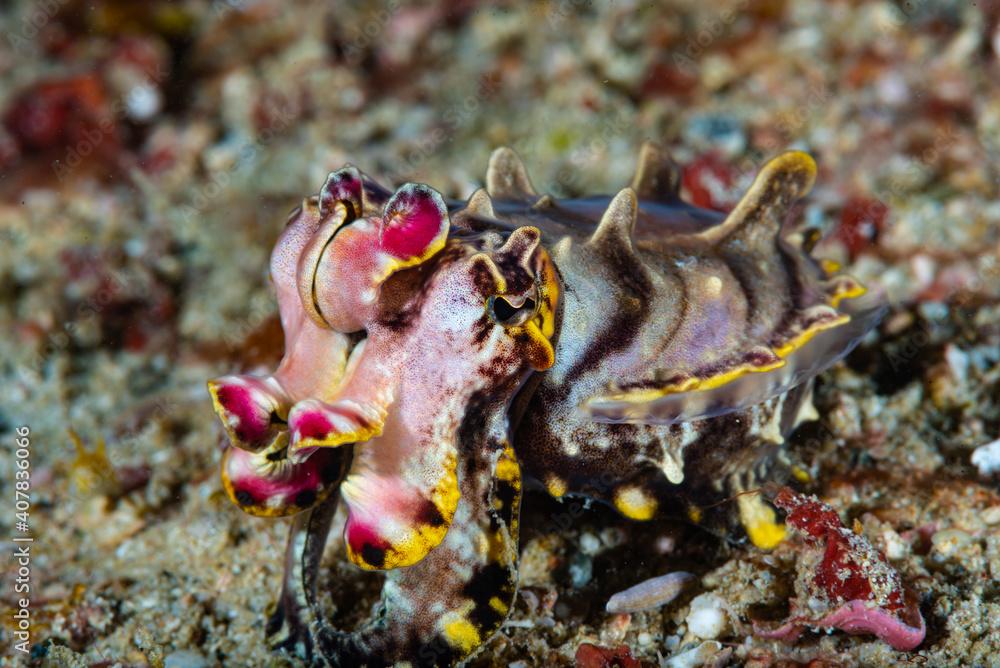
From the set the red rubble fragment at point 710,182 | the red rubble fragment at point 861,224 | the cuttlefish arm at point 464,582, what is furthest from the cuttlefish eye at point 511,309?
the red rubble fragment at point 861,224

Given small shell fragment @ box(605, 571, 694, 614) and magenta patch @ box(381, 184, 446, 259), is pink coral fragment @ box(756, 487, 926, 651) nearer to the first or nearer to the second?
small shell fragment @ box(605, 571, 694, 614)

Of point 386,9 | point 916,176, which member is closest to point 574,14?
point 386,9

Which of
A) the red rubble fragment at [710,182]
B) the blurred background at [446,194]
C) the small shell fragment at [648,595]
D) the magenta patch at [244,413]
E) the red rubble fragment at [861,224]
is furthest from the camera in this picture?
the red rubble fragment at [710,182]

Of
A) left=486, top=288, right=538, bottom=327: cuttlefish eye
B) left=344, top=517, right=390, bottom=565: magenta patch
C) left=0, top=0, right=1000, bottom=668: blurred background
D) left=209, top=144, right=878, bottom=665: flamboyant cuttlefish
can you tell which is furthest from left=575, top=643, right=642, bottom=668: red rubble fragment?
left=486, top=288, right=538, bottom=327: cuttlefish eye

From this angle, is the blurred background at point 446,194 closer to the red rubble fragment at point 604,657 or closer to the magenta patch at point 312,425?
the red rubble fragment at point 604,657

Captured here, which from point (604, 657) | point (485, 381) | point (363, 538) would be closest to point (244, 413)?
point (363, 538)

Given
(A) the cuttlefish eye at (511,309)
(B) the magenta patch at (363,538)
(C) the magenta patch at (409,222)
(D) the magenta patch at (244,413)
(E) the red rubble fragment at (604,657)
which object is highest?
(C) the magenta patch at (409,222)
